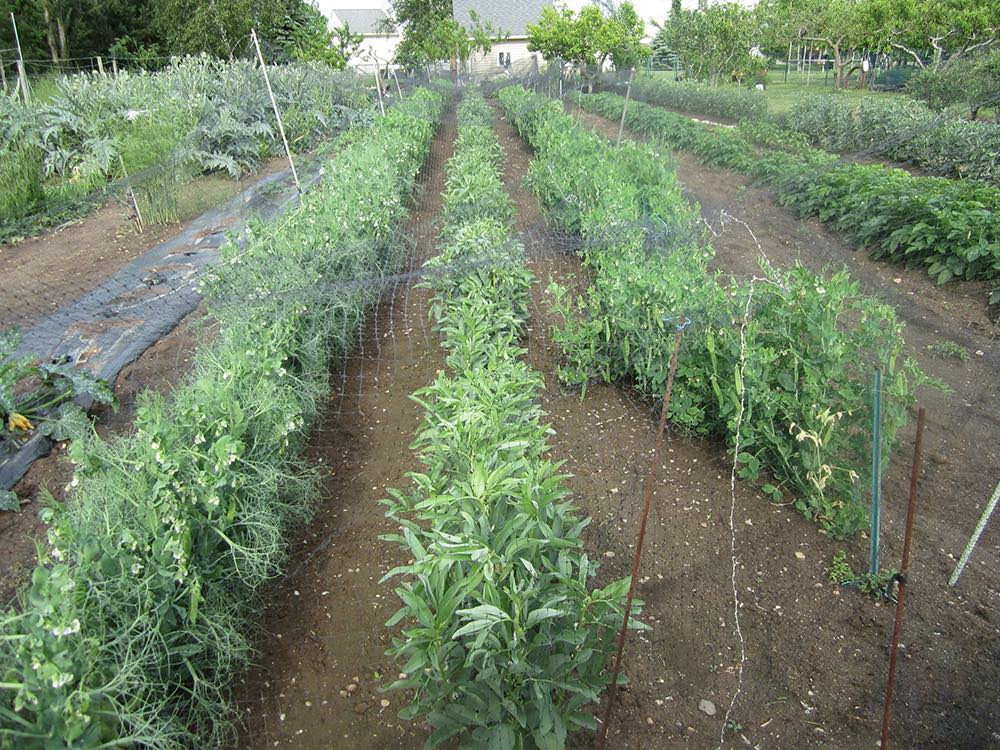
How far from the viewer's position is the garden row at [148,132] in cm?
845

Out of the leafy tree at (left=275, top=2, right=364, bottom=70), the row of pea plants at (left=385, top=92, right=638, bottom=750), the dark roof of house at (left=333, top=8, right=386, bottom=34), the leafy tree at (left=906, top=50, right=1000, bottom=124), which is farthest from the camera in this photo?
the dark roof of house at (left=333, top=8, right=386, bottom=34)

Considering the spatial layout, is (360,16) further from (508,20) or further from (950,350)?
(950,350)

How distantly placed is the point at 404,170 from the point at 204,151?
497cm

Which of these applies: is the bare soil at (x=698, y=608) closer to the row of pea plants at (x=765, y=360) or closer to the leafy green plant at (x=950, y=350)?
the row of pea plants at (x=765, y=360)

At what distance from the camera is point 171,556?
7.38ft

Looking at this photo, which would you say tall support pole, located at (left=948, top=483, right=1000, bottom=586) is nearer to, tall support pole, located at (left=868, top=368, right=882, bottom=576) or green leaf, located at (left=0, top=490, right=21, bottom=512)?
tall support pole, located at (left=868, top=368, right=882, bottom=576)

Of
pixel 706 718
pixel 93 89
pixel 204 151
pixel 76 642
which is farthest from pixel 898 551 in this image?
pixel 93 89

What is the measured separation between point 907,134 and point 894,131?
1570 mm

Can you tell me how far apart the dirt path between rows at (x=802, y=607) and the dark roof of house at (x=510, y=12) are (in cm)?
4733

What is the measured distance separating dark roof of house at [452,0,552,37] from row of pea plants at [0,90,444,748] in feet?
156

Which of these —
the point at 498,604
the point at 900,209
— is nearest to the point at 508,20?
the point at 900,209

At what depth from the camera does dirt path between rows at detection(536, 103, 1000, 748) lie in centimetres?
232

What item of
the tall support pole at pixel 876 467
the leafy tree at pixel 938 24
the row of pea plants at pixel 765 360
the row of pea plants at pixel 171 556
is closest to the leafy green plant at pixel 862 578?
the tall support pole at pixel 876 467

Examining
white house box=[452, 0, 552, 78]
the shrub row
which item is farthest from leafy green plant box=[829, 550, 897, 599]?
white house box=[452, 0, 552, 78]
